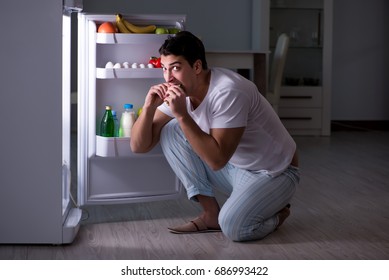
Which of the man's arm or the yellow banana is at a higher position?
the yellow banana

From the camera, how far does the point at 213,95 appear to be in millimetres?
2564

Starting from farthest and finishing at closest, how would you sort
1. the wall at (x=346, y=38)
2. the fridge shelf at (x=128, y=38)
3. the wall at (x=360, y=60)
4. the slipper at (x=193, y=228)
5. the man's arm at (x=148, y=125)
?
the wall at (x=360, y=60), the wall at (x=346, y=38), the fridge shelf at (x=128, y=38), the slipper at (x=193, y=228), the man's arm at (x=148, y=125)

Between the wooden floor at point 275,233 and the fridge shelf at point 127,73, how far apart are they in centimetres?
61

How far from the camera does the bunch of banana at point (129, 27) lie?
3.07 metres

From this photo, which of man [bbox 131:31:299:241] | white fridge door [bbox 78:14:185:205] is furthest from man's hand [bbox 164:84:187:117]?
white fridge door [bbox 78:14:185:205]

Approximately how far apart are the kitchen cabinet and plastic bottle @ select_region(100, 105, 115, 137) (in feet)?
12.8

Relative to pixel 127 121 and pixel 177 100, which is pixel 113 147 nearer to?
pixel 127 121

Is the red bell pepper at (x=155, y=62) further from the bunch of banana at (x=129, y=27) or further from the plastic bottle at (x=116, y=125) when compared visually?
the plastic bottle at (x=116, y=125)

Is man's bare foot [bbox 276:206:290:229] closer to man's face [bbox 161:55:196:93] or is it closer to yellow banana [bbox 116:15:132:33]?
man's face [bbox 161:55:196:93]

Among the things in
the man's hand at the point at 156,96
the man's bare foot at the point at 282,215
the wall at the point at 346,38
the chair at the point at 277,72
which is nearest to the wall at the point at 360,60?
the wall at the point at 346,38

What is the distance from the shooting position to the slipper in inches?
112

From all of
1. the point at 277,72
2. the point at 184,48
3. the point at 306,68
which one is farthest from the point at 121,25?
the point at 306,68

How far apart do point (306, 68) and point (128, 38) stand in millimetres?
4116

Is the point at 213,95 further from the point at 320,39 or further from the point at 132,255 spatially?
the point at 320,39
